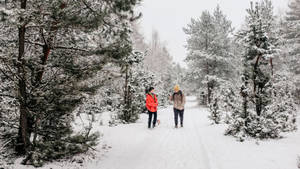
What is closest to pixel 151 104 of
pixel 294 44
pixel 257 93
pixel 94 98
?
pixel 94 98

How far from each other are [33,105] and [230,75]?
2225 centimetres

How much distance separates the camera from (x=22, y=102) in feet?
12.1

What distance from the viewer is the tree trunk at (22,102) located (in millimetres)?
3684

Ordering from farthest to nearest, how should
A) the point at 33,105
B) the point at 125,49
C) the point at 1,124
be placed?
the point at 125,49 < the point at 1,124 < the point at 33,105

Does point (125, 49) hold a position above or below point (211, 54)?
Answer: below

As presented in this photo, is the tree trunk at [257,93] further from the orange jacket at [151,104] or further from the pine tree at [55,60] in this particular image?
the pine tree at [55,60]

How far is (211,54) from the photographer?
A: 21141 millimetres

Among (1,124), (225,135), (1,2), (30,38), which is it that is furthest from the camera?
(225,135)

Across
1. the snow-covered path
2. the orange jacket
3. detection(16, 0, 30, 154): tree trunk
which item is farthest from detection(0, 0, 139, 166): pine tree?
the orange jacket

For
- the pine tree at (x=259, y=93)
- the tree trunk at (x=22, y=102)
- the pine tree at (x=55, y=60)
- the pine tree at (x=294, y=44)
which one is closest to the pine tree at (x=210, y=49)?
the pine tree at (x=294, y=44)

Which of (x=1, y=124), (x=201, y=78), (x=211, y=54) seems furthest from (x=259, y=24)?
(x=201, y=78)

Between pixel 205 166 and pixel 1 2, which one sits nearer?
pixel 1 2

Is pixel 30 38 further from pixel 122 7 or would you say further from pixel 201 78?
pixel 201 78

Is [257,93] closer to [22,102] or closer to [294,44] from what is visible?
[22,102]
